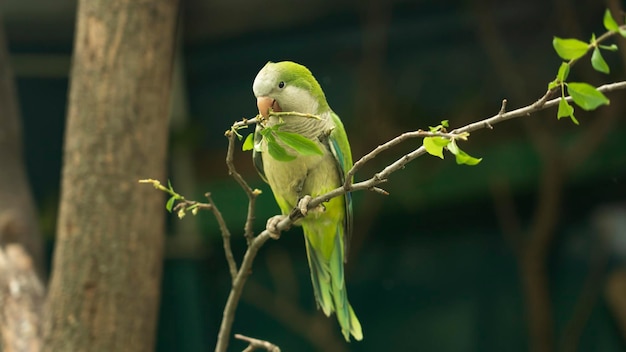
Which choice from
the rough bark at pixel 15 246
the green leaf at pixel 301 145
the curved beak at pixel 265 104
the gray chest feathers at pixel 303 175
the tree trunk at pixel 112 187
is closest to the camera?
the green leaf at pixel 301 145

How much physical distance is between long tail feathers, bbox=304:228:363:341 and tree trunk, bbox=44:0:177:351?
0.73m

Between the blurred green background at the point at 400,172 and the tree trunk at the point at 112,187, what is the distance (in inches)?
64.7

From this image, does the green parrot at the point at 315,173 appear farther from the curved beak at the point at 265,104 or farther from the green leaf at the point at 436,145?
the green leaf at the point at 436,145

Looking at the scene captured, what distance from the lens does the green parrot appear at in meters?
1.92

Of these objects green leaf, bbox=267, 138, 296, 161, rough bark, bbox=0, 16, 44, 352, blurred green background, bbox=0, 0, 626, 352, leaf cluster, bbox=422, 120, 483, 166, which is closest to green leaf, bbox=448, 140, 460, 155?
leaf cluster, bbox=422, 120, 483, 166

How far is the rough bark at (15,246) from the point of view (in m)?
2.73

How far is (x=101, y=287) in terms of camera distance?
2572mm

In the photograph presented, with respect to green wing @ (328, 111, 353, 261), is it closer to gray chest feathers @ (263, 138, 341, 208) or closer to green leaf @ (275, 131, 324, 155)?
gray chest feathers @ (263, 138, 341, 208)

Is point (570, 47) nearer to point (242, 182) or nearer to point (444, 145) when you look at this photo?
point (444, 145)

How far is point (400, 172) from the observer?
420cm

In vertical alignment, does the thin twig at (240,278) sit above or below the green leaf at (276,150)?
below

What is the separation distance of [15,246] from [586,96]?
2.48 metres

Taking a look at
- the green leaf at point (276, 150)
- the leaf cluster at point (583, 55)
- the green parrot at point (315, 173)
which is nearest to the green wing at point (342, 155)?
the green parrot at point (315, 173)

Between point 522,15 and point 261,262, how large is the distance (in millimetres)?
2106
